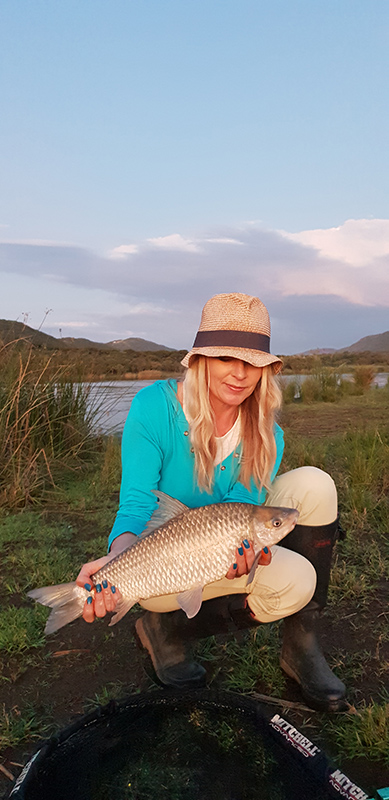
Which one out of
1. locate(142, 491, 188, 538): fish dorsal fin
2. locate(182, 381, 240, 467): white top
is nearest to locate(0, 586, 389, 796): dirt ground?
locate(142, 491, 188, 538): fish dorsal fin

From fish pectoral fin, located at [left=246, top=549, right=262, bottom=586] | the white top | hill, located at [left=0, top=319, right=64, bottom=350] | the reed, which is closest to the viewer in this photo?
fish pectoral fin, located at [left=246, top=549, right=262, bottom=586]

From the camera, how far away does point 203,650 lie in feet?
8.24

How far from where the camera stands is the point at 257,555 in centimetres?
181

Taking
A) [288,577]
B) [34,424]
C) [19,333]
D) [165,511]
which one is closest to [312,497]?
[288,577]

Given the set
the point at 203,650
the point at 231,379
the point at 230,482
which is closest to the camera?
the point at 231,379

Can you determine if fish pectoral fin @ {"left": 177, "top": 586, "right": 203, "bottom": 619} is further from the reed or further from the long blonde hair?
the reed

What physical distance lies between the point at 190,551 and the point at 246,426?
27.4 inches

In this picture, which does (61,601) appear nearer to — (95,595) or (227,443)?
(95,595)

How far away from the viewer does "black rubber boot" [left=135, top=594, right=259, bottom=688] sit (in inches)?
82.7

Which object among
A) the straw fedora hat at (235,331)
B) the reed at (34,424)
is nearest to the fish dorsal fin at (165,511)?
the straw fedora hat at (235,331)

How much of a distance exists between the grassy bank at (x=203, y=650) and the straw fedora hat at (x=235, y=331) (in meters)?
1.24

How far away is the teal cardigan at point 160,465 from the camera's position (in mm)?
2084

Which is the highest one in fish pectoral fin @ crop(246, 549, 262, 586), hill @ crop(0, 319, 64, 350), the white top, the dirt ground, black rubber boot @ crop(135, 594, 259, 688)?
hill @ crop(0, 319, 64, 350)

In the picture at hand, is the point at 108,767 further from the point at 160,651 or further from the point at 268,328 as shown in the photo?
the point at 268,328
